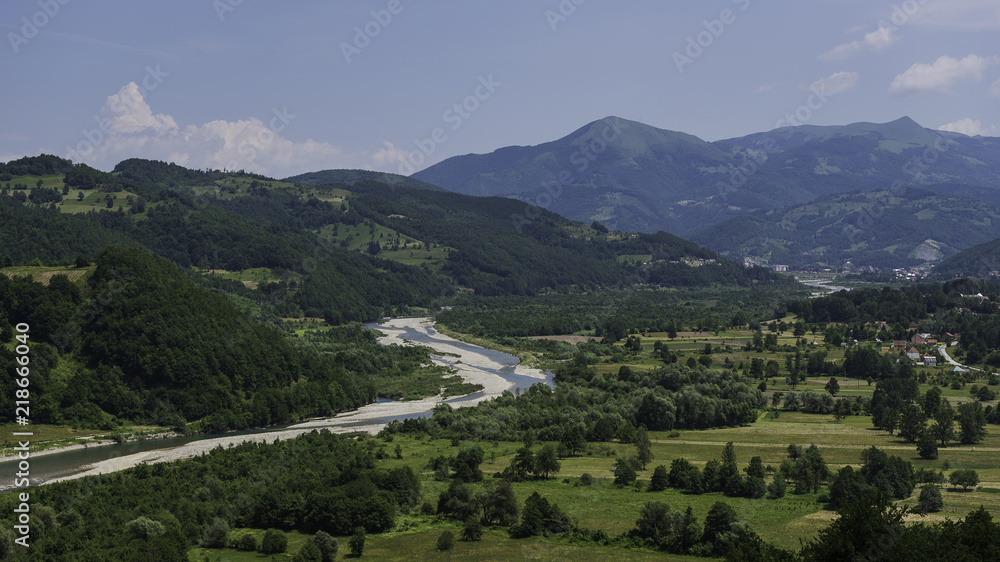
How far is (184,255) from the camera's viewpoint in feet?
652

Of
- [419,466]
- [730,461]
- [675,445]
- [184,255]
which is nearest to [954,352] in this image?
[675,445]

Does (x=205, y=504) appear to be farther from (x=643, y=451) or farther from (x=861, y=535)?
(x=861, y=535)

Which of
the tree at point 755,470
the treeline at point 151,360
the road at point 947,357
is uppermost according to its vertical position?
the treeline at point 151,360

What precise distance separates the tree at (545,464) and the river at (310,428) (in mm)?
24352

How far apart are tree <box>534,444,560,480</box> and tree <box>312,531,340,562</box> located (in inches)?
855

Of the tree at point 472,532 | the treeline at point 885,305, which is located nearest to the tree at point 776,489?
the tree at point 472,532

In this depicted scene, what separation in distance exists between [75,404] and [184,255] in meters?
124

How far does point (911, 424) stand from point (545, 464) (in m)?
35.6

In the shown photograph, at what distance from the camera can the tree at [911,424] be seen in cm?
7550

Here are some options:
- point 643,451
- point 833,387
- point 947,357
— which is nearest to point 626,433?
point 643,451

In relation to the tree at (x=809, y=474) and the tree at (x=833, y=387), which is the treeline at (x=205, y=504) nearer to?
the tree at (x=809, y=474)

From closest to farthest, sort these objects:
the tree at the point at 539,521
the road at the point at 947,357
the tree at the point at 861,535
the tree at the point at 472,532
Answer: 1. the tree at the point at 861,535
2. the tree at the point at 472,532
3. the tree at the point at 539,521
4. the road at the point at 947,357

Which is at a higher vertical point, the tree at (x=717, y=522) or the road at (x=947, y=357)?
the road at (x=947, y=357)

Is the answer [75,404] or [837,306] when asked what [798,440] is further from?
[837,306]
